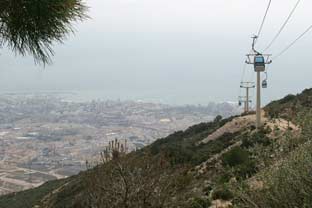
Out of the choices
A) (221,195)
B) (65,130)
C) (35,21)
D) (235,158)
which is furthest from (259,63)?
(65,130)

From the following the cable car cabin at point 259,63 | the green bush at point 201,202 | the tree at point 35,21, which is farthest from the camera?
the cable car cabin at point 259,63

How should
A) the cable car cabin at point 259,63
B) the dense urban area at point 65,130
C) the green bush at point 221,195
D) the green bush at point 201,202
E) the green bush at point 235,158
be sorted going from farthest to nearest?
the dense urban area at point 65,130 → the cable car cabin at point 259,63 → the green bush at point 235,158 → the green bush at point 221,195 → the green bush at point 201,202

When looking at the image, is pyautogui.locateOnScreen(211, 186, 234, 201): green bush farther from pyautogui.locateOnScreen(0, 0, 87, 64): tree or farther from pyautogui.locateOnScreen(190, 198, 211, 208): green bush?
pyautogui.locateOnScreen(0, 0, 87, 64): tree

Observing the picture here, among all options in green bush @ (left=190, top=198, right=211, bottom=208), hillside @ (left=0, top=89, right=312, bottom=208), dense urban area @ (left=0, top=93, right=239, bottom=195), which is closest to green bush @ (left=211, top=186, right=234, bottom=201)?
hillside @ (left=0, top=89, right=312, bottom=208)

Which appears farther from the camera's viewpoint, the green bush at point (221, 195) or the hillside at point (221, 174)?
the green bush at point (221, 195)

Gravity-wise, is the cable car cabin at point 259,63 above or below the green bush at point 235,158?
above

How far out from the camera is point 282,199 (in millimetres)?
4988

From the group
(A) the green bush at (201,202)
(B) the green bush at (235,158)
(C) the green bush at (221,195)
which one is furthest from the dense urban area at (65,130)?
(A) the green bush at (201,202)

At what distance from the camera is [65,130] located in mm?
123688

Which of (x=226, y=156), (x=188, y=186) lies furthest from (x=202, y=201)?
(x=226, y=156)

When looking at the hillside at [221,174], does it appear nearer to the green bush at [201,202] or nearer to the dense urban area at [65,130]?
the green bush at [201,202]

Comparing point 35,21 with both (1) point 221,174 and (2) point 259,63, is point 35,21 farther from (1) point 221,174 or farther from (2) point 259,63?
(2) point 259,63

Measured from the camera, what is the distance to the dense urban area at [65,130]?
8262cm

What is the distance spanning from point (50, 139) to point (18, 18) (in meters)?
113
